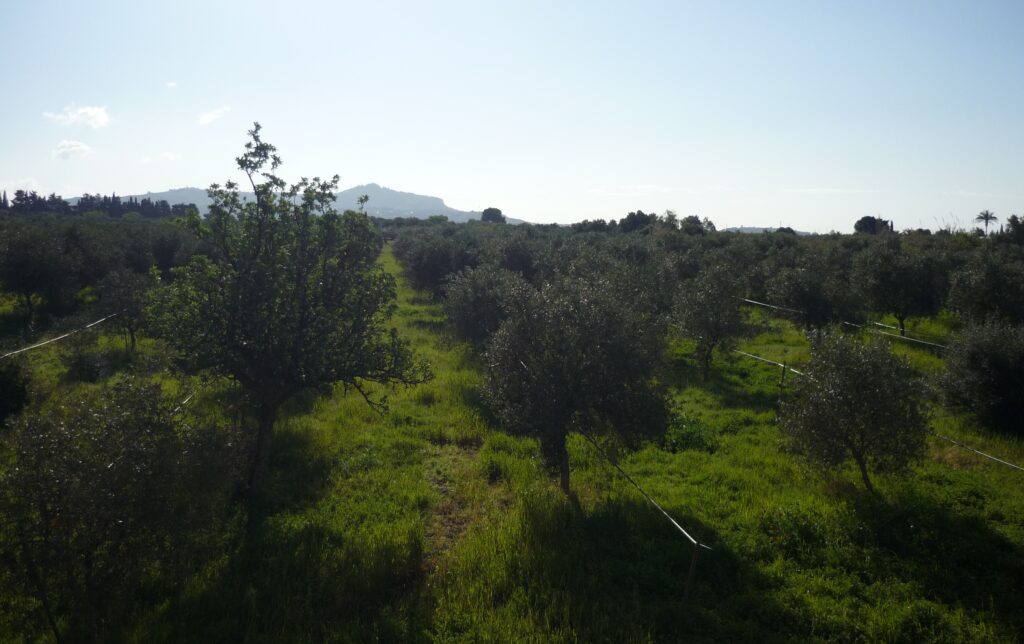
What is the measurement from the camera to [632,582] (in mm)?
10586

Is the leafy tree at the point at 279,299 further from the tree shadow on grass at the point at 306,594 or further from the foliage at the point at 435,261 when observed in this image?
the foliage at the point at 435,261

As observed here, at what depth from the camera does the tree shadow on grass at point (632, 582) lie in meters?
9.29

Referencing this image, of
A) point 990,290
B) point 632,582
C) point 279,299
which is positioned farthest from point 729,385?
point 279,299

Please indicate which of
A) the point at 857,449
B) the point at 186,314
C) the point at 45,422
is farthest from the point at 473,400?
the point at 45,422

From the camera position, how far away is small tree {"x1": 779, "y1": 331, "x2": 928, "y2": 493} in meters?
12.9

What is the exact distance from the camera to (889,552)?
11352 millimetres

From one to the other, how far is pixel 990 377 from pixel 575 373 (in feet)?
50.7

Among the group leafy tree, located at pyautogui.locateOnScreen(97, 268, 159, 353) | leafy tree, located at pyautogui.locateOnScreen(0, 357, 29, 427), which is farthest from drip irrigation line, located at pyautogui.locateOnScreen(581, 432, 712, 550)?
leafy tree, located at pyautogui.locateOnScreen(97, 268, 159, 353)

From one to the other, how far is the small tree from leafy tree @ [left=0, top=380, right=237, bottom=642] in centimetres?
1378

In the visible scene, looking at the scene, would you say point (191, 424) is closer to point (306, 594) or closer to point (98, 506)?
point (98, 506)

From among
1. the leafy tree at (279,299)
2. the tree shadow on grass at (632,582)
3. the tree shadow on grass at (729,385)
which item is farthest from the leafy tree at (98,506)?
the tree shadow on grass at (729,385)

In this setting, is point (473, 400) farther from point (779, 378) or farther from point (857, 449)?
point (779, 378)

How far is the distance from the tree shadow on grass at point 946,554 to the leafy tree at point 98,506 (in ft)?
43.8

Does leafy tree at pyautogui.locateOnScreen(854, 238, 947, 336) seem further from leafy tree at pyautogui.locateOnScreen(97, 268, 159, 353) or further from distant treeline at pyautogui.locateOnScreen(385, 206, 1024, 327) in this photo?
leafy tree at pyautogui.locateOnScreen(97, 268, 159, 353)
